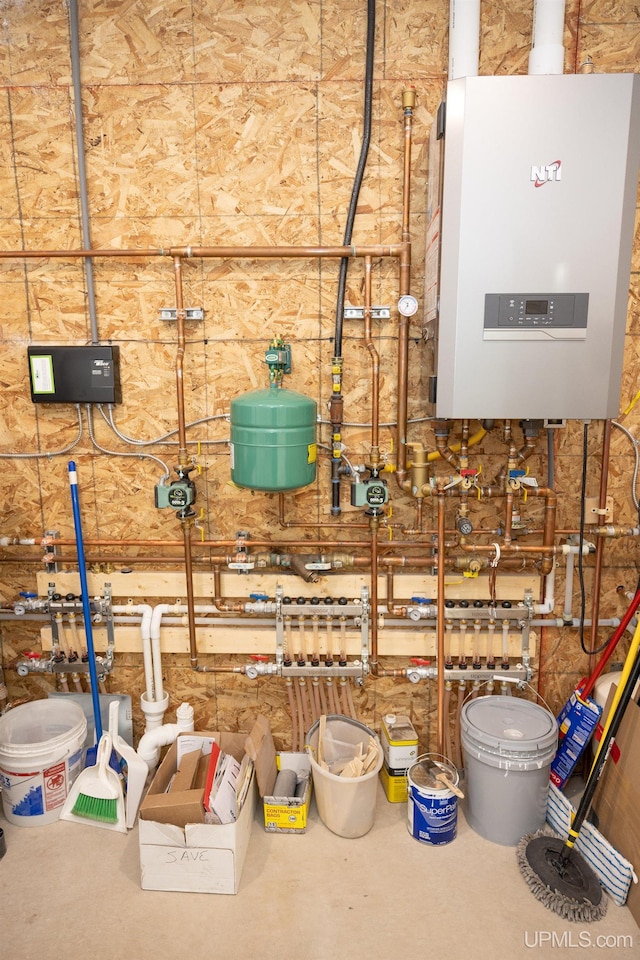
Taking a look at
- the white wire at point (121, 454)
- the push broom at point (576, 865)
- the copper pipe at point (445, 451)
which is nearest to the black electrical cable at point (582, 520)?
the push broom at point (576, 865)

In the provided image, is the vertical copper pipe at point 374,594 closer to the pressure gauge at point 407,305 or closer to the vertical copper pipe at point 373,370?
the vertical copper pipe at point 373,370

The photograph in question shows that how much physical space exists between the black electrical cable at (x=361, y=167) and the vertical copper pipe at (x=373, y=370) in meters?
0.09

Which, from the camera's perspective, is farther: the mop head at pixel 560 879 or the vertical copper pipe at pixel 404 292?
the vertical copper pipe at pixel 404 292

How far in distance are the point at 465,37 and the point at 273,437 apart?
1.46 meters

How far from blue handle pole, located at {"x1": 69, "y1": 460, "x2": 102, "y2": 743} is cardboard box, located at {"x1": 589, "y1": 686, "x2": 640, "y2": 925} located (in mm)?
1897

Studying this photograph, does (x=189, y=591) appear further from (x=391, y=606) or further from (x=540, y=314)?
(x=540, y=314)

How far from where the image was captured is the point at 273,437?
200cm

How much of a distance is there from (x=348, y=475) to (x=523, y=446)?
2.26 ft

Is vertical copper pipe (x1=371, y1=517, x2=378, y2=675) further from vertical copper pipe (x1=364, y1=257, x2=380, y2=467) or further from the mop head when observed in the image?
the mop head

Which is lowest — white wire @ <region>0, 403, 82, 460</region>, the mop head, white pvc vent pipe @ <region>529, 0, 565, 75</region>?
the mop head

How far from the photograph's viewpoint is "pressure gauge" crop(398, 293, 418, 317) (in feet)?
6.91

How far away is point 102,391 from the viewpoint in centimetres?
234

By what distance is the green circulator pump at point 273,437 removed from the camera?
78.7 inches

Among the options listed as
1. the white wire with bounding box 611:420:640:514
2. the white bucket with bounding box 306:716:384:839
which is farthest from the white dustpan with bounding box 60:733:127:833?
the white wire with bounding box 611:420:640:514
